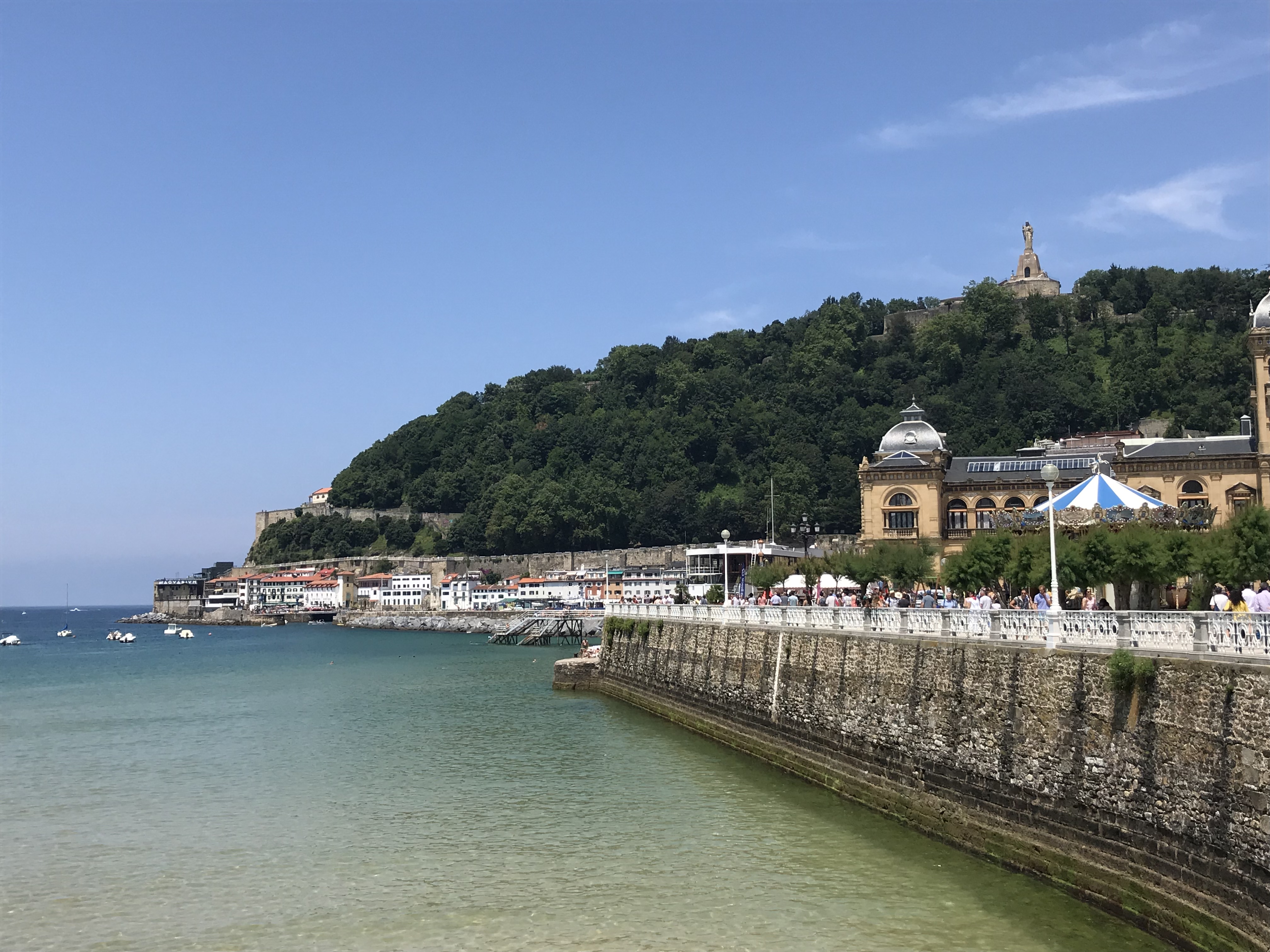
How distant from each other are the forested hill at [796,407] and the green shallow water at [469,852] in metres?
98.9

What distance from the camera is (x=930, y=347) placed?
15275 cm

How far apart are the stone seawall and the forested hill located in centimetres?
10467

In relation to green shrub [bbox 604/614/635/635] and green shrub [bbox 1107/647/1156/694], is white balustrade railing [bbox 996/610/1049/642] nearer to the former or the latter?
green shrub [bbox 1107/647/1156/694]

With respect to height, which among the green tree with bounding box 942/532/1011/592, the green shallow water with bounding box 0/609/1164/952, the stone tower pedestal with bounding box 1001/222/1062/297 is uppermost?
the stone tower pedestal with bounding box 1001/222/1062/297

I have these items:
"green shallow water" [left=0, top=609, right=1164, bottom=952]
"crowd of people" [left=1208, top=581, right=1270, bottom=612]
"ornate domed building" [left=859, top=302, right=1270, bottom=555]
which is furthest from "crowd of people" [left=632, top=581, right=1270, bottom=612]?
"ornate domed building" [left=859, top=302, right=1270, bottom=555]

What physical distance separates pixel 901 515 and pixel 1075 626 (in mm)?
58018

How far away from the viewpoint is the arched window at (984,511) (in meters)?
73.2

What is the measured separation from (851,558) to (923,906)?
108ft

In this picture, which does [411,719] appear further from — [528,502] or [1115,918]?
[528,502]

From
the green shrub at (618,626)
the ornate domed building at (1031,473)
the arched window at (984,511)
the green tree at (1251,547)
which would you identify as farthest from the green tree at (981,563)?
the arched window at (984,511)

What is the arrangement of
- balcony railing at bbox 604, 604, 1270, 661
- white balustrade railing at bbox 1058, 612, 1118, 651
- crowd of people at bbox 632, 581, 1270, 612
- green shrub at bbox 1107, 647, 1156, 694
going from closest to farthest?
balcony railing at bbox 604, 604, 1270, 661
green shrub at bbox 1107, 647, 1156, 694
white balustrade railing at bbox 1058, 612, 1118, 651
crowd of people at bbox 632, 581, 1270, 612

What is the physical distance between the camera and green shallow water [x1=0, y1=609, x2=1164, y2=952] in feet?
50.4

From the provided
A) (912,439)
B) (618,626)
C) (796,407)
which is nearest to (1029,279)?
(796,407)

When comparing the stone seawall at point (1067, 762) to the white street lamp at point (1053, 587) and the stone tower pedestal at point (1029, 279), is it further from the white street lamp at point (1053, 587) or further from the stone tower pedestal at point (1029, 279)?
the stone tower pedestal at point (1029, 279)
